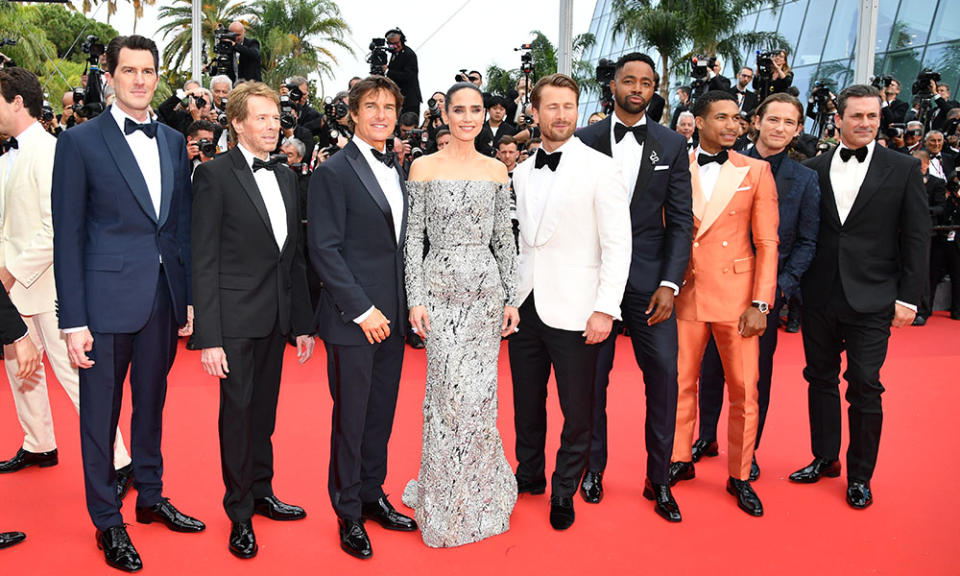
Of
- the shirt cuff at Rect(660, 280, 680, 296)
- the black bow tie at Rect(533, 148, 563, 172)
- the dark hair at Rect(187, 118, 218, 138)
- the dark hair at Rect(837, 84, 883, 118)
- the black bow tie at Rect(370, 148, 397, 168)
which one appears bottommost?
the shirt cuff at Rect(660, 280, 680, 296)

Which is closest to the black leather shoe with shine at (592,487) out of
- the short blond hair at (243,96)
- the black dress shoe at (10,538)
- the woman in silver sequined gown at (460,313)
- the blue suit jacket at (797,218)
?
the woman in silver sequined gown at (460,313)

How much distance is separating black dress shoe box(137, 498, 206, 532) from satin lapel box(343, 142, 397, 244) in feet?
4.58

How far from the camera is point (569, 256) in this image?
2916 millimetres

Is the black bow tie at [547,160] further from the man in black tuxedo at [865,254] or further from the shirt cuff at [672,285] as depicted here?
the man in black tuxedo at [865,254]

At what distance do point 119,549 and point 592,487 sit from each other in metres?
1.87

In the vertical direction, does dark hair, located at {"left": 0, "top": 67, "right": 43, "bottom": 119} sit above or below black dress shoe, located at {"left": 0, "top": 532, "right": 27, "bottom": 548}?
above

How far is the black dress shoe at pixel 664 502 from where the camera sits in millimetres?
3072

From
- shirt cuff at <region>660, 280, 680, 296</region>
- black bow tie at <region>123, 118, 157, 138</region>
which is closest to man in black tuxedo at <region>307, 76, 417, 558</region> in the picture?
black bow tie at <region>123, 118, 157, 138</region>

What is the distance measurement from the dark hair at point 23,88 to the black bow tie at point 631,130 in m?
2.46

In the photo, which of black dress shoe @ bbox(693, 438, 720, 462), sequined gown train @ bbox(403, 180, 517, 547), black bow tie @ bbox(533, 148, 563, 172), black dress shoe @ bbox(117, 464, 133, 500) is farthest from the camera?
black dress shoe @ bbox(693, 438, 720, 462)

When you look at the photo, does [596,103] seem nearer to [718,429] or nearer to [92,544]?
[718,429]

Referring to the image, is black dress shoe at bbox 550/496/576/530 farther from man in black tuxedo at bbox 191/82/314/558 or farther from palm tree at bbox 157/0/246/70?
palm tree at bbox 157/0/246/70

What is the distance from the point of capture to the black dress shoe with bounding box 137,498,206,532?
290 centimetres

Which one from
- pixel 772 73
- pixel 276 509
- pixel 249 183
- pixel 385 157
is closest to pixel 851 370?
pixel 385 157
